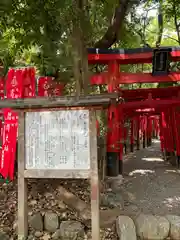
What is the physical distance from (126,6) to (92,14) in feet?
2.80

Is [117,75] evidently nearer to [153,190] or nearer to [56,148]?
[153,190]

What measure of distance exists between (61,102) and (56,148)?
2.29 ft

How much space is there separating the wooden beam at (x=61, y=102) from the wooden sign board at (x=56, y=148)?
19cm

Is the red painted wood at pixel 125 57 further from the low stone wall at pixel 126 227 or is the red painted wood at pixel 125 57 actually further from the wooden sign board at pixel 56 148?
the low stone wall at pixel 126 227

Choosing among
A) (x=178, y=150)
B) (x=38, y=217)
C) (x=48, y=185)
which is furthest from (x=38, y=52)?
(x=178, y=150)

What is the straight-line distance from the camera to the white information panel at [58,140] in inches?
151

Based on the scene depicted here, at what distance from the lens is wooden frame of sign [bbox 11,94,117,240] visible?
146 inches

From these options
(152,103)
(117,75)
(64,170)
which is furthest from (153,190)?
(64,170)

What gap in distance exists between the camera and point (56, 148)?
12.8ft

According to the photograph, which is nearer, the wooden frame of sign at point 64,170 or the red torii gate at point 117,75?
the wooden frame of sign at point 64,170

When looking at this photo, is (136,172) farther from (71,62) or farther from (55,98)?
(55,98)

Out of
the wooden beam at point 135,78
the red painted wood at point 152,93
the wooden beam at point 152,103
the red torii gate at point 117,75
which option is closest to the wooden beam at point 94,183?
the red torii gate at point 117,75

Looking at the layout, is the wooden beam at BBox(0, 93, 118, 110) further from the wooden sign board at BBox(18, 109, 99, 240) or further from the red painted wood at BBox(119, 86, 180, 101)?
the red painted wood at BBox(119, 86, 180, 101)

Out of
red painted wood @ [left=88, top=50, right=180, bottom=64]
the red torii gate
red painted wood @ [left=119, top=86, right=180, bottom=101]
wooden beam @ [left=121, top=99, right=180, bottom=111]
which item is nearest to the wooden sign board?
the red torii gate
